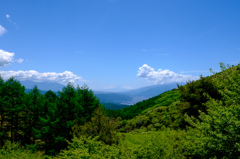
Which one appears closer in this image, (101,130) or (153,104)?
(101,130)

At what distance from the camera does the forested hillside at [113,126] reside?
32.3ft

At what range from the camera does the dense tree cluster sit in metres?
25.2

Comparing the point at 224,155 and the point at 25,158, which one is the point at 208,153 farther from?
the point at 25,158

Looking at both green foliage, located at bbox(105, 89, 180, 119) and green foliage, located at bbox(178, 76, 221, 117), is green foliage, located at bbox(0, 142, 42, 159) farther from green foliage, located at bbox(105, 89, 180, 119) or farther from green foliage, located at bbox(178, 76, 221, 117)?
green foliage, located at bbox(105, 89, 180, 119)

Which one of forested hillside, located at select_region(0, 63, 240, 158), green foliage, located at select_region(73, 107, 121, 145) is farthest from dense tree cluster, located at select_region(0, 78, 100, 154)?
green foliage, located at select_region(73, 107, 121, 145)

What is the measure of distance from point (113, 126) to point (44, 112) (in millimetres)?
21064

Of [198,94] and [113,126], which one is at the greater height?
[198,94]

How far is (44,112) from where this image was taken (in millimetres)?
30609

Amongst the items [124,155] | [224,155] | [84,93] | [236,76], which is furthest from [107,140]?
[84,93]

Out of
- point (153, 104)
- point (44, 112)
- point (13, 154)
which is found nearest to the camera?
point (13, 154)

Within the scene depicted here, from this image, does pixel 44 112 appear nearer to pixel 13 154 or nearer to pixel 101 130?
pixel 13 154

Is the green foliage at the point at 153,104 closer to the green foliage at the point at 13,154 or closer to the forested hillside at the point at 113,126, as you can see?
the forested hillside at the point at 113,126

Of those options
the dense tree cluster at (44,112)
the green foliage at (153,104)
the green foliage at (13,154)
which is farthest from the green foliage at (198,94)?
the green foliage at (153,104)

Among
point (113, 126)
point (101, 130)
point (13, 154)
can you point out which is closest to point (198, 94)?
point (113, 126)
